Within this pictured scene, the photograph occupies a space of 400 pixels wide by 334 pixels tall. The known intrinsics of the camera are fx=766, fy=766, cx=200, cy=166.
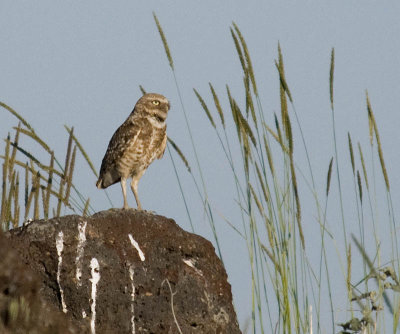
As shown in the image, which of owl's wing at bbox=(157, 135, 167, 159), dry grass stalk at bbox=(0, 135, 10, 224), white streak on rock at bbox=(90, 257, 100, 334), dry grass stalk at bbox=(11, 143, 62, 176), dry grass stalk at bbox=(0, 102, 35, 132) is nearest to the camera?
white streak on rock at bbox=(90, 257, 100, 334)

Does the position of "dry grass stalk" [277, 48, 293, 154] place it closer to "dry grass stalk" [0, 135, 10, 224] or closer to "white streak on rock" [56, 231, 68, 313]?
"white streak on rock" [56, 231, 68, 313]

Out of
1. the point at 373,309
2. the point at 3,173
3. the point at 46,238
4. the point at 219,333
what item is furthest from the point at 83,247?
the point at 373,309

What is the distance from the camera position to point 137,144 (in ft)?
21.5

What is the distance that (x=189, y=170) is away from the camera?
177 inches

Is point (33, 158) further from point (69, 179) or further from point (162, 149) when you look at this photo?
point (162, 149)

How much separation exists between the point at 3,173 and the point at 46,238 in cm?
128

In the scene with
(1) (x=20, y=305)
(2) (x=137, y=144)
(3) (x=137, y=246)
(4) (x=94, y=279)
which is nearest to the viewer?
(1) (x=20, y=305)

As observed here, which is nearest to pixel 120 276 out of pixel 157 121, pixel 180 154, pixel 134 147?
pixel 180 154

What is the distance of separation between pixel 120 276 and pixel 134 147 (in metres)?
2.30

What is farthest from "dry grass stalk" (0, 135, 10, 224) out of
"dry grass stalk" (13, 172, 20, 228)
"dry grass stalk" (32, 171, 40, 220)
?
"dry grass stalk" (32, 171, 40, 220)

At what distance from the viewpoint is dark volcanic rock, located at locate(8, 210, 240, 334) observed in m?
4.35

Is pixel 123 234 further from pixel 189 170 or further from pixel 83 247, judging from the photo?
pixel 189 170

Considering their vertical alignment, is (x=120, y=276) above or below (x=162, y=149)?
below

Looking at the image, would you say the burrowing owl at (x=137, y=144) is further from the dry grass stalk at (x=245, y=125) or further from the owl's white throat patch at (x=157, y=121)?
the dry grass stalk at (x=245, y=125)
